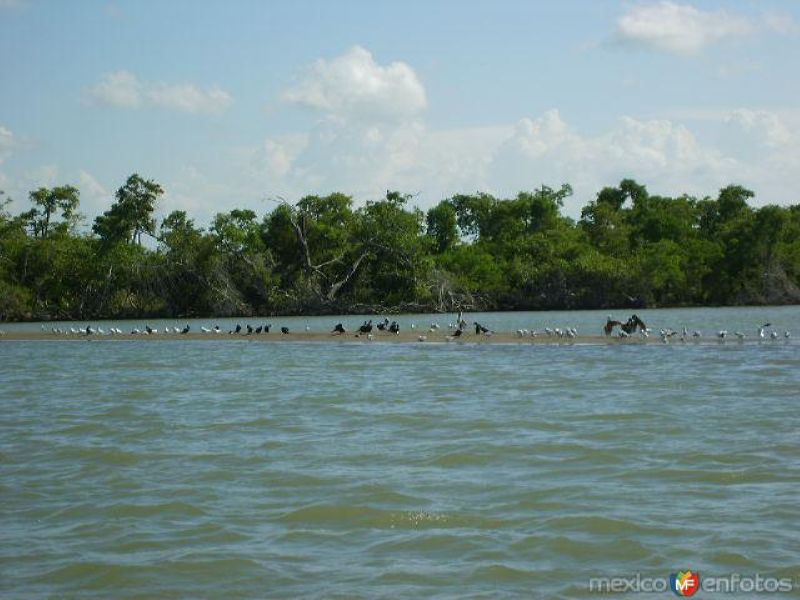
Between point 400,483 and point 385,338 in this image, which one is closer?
point 400,483

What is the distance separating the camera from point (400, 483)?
12633 mm

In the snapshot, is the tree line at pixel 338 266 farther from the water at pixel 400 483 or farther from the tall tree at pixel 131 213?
the water at pixel 400 483

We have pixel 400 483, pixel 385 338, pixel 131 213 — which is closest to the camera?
pixel 400 483

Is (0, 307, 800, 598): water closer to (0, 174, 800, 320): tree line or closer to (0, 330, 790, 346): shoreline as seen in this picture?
(0, 330, 790, 346): shoreline

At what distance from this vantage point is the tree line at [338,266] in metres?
59.8

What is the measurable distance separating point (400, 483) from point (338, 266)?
50.0m

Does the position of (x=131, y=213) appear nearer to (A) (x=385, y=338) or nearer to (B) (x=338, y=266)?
(B) (x=338, y=266)

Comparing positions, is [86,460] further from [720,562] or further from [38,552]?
[720,562]

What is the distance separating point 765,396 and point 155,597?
1427 centimetres

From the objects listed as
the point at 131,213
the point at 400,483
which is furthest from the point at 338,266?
the point at 400,483

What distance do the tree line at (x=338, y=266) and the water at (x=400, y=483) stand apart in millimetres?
34315

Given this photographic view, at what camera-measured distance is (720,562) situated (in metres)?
9.24

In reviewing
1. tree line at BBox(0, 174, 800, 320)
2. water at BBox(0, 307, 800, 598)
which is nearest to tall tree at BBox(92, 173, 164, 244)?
tree line at BBox(0, 174, 800, 320)

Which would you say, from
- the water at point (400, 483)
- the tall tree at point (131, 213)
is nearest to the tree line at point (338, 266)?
the tall tree at point (131, 213)
